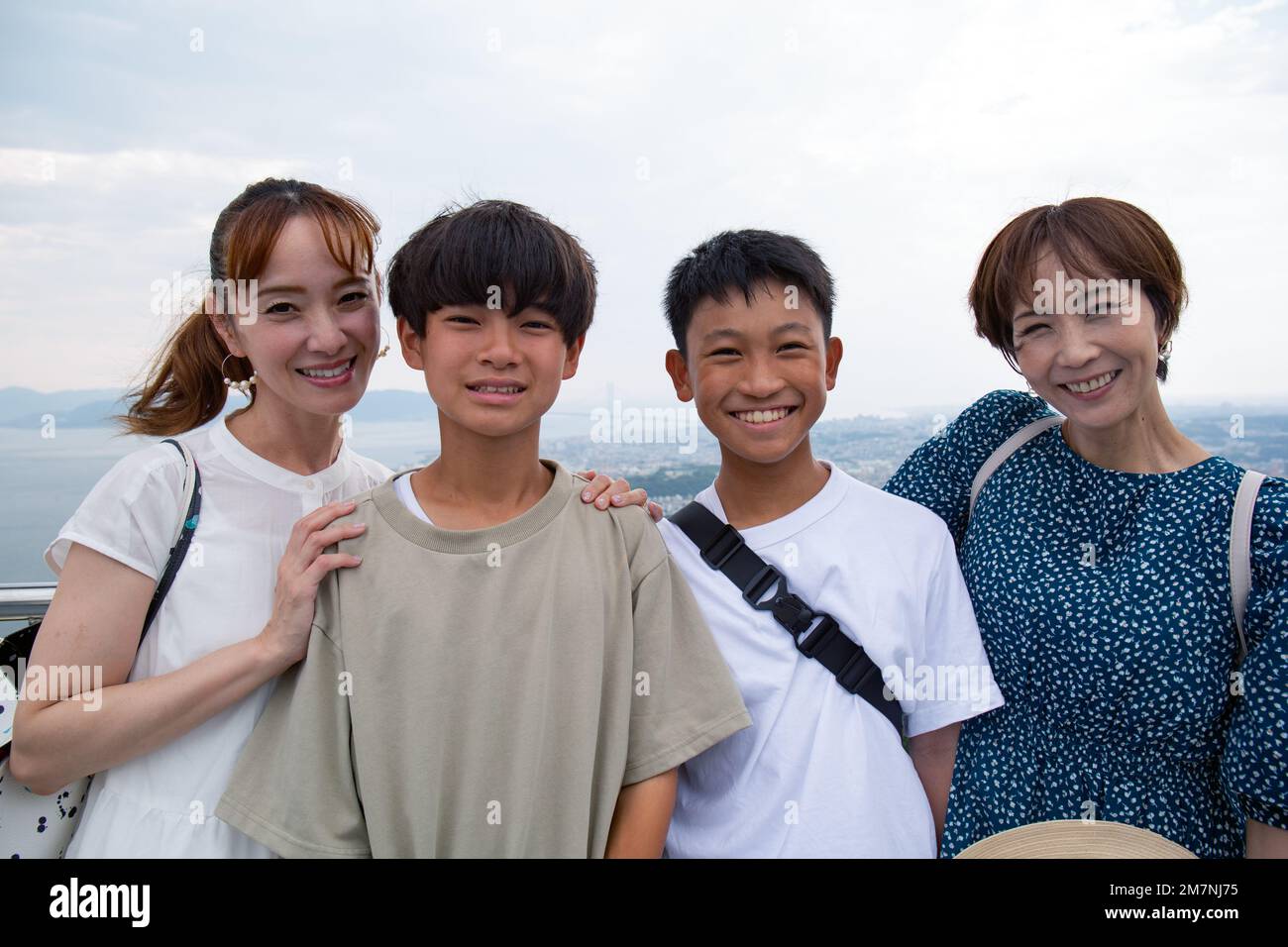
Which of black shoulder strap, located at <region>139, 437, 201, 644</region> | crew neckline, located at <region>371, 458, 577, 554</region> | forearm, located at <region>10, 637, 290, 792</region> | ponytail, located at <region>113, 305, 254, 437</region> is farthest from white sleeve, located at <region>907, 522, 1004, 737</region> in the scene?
ponytail, located at <region>113, 305, 254, 437</region>

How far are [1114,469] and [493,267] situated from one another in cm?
187

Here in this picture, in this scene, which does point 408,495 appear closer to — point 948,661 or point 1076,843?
point 948,661

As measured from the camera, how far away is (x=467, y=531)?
2.34 meters

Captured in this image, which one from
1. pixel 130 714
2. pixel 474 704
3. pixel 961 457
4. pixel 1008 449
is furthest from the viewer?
pixel 961 457

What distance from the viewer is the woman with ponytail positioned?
2318mm

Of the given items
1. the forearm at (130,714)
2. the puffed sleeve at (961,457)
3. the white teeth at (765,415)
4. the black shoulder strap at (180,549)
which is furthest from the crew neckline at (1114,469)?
the black shoulder strap at (180,549)

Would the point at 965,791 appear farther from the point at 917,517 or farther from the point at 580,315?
the point at 580,315

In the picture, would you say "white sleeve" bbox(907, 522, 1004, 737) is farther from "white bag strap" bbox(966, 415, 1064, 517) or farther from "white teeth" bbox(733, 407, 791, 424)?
"white teeth" bbox(733, 407, 791, 424)

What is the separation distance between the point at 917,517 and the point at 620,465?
927mm

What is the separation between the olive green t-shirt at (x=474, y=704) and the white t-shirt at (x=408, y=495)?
0.16 ft

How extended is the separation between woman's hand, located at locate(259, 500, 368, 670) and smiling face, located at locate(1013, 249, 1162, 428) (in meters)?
1.99

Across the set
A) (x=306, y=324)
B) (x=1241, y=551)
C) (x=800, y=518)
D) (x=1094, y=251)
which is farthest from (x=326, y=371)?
(x=1241, y=551)

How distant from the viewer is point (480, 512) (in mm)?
2455

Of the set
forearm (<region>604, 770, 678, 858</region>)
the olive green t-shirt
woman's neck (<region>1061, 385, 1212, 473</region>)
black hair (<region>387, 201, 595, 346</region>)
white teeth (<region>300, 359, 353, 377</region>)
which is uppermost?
black hair (<region>387, 201, 595, 346</region>)
